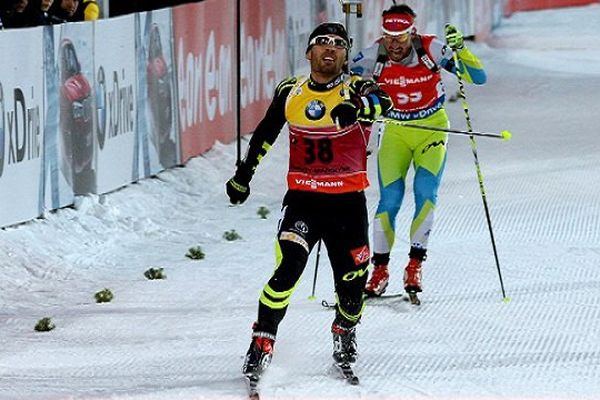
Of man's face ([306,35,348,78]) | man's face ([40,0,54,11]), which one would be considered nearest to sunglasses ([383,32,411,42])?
man's face ([306,35,348,78])

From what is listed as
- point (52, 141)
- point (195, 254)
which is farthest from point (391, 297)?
point (52, 141)

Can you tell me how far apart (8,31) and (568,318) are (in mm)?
4823

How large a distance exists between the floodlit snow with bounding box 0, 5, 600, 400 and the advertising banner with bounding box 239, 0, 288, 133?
0.95 meters

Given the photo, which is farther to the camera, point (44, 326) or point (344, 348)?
point (44, 326)

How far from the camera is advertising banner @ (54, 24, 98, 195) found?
A: 41.2 feet

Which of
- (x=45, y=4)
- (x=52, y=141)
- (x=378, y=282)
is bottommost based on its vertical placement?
(x=378, y=282)

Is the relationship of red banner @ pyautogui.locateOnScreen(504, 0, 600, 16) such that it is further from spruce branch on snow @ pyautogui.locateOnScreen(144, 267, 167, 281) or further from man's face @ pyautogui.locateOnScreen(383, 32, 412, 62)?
man's face @ pyautogui.locateOnScreen(383, 32, 412, 62)

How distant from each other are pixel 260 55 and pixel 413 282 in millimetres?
8945

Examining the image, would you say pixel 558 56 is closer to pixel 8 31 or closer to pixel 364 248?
pixel 8 31

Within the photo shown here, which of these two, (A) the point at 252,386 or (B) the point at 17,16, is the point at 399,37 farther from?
(B) the point at 17,16

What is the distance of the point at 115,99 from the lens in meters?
13.7

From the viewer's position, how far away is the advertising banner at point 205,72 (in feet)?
51.0

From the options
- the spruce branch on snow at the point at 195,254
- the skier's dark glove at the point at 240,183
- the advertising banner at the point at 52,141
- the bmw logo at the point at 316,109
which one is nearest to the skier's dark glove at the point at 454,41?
the bmw logo at the point at 316,109

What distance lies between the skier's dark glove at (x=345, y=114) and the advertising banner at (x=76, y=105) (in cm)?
527
